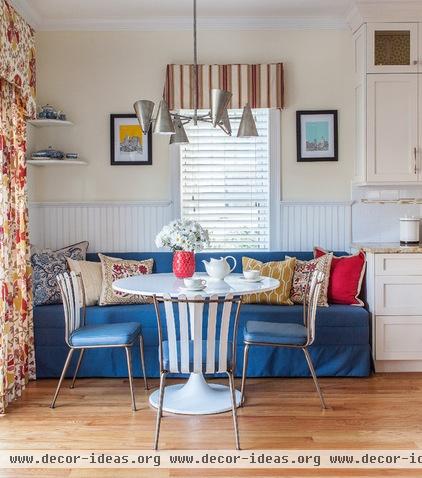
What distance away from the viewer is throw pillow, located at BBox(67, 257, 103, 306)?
4.58 meters

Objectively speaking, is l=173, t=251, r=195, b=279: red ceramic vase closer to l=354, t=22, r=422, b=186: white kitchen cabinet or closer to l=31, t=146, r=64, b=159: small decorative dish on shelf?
l=31, t=146, r=64, b=159: small decorative dish on shelf

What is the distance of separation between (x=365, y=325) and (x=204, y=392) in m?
1.31

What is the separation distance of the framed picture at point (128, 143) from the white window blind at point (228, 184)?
32 centimetres

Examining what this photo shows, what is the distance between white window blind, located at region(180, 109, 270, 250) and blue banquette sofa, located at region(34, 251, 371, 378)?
96 cm

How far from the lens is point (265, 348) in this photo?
4.37 metres

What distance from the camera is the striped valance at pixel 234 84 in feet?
16.5

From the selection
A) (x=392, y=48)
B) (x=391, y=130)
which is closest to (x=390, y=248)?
(x=391, y=130)

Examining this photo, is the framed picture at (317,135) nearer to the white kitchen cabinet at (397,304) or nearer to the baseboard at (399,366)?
the white kitchen cabinet at (397,304)

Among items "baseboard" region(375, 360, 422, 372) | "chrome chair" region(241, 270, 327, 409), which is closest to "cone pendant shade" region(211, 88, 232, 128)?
"chrome chair" region(241, 270, 327, 409)

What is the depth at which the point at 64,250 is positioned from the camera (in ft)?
16.1

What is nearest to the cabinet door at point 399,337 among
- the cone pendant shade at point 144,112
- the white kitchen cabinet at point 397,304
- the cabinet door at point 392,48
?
the white kitchen cabinet at point 397,304

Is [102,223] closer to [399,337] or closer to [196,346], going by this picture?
[196,346]

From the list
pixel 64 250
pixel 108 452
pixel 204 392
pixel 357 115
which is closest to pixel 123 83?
pixel 64 250

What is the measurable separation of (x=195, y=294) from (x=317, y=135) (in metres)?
2.31
